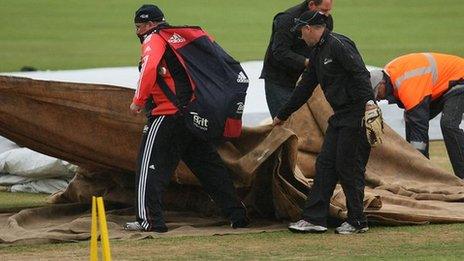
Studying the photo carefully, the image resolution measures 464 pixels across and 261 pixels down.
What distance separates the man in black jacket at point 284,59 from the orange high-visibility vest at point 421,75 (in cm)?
83

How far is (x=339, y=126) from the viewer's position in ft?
33.1

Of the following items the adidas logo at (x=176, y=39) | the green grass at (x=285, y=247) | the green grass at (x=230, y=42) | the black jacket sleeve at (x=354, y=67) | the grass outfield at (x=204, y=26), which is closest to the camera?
the green grass at (x=285, y=247)

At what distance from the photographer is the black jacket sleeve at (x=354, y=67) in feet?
32.5

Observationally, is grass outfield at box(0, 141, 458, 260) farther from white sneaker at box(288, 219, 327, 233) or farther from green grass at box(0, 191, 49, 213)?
green grass at box(0, 191, 49, 213)

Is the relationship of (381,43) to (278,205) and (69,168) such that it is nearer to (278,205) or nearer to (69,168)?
(69,168)

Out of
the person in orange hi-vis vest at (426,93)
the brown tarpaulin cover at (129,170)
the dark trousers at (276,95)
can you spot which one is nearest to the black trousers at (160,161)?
the brown tarpaulin cover at (129,170)

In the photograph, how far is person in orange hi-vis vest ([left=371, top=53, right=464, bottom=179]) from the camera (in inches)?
466

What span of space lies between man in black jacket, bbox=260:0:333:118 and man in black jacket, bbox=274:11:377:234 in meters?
1.26

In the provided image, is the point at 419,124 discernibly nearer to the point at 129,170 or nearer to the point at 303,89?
the point at 303,89

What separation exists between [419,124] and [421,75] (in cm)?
44

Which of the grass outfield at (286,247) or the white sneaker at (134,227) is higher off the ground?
the white sneaker at (134,227)

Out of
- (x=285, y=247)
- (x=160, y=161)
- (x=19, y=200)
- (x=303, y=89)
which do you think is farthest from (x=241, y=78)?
(x=19, y=200)

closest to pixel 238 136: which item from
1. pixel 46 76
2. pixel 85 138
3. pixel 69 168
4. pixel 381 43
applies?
pixel 85 138

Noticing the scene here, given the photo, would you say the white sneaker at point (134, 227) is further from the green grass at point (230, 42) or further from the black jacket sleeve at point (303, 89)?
the black jacket sleeve at point (303, 89)
